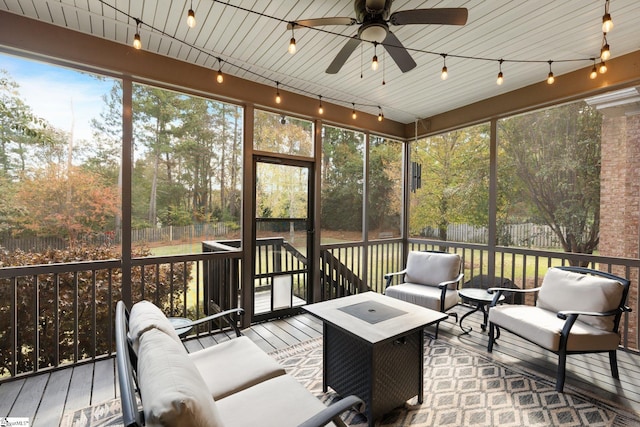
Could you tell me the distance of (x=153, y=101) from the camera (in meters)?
3.16

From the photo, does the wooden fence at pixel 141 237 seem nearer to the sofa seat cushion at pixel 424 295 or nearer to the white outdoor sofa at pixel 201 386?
the white outdoor sofa at pixel 201 386

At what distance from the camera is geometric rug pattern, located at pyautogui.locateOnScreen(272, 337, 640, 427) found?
2.08m

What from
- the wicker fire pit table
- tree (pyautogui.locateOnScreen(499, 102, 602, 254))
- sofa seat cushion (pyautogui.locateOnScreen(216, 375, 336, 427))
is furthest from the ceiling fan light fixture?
tree (pyautogui.locateOnScreen(499, 102, 602, 254))

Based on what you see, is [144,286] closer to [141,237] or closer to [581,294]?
[141,237]

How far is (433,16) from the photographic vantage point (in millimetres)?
1941

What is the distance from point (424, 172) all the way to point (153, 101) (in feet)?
14.1

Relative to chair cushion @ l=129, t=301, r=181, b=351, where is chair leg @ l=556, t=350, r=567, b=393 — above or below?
below

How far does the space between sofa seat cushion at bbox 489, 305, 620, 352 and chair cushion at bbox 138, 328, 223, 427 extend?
109 inches

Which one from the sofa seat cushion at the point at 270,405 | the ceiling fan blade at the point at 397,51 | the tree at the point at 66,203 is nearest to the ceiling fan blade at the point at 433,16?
the ceiling fan blade at the point at 397,51

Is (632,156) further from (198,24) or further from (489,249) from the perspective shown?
(198,24)

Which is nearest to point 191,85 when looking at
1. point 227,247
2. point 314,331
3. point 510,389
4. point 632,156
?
point 227,247

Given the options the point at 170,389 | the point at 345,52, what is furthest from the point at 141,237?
the point at 345,52

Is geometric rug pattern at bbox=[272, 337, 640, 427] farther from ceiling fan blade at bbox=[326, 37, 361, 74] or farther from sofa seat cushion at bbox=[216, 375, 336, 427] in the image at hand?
ceiling fan blade at bbox=[326, 37, 361, 74]

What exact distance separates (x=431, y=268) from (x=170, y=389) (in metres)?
3.63
